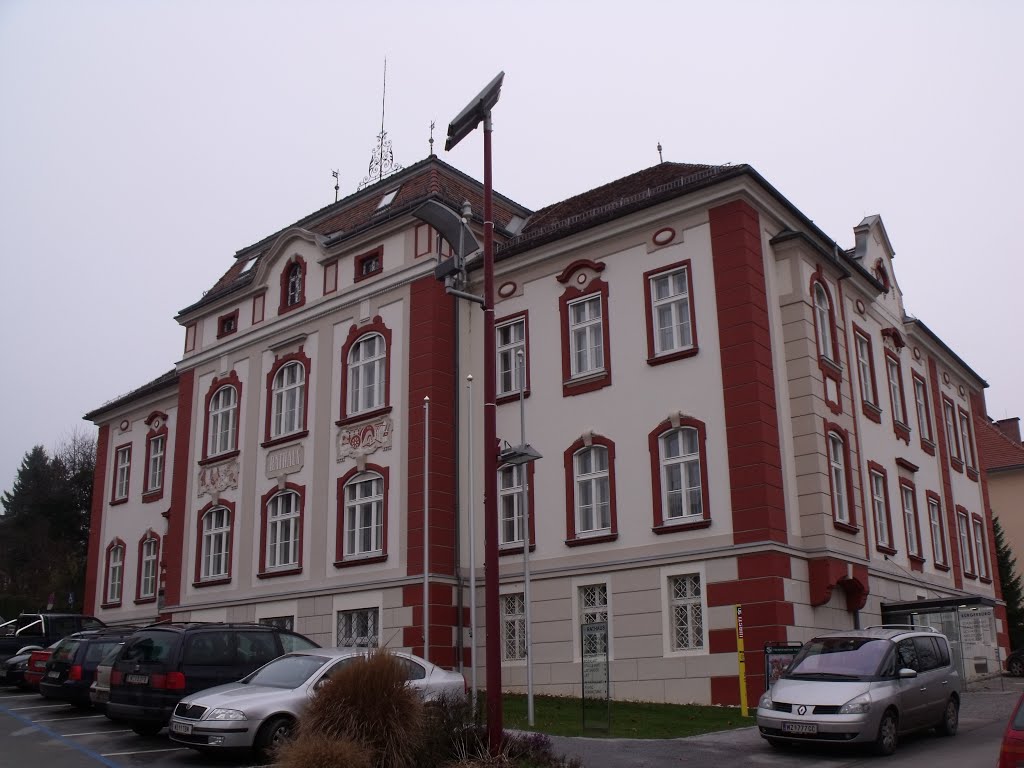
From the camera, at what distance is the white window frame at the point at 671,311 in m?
24.6

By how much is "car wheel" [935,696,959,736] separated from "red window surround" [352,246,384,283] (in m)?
19.1

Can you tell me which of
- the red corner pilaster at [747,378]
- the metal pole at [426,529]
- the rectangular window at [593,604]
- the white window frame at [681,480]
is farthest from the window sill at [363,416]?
the red corner pilaster at [747,378]

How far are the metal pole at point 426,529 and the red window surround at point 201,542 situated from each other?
888cm

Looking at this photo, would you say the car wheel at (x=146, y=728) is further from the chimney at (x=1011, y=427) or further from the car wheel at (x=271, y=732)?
the chimney at (x=1011, y=427)

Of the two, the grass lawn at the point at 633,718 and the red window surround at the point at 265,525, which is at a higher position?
the red window surround at the point at 265,525

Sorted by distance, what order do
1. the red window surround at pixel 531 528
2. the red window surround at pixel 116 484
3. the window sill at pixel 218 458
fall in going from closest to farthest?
the red window surround at pixel 531 528
the window sill at pixel 218 458
the red window surround at pixel 116 484

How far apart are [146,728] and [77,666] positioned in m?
4.88

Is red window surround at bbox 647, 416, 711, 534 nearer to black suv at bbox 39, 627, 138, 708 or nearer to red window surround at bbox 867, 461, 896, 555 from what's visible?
red window surround at bbox 867, 461, 896, 555

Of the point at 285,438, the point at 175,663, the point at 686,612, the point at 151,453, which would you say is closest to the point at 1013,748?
the point at 175,663

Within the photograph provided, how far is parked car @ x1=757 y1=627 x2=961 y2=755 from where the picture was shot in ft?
49.1

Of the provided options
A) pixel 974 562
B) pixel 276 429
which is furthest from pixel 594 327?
pixel 974 562

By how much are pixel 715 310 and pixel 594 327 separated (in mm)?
3429

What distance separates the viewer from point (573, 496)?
998 inches

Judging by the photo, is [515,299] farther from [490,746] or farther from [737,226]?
[490,746]
